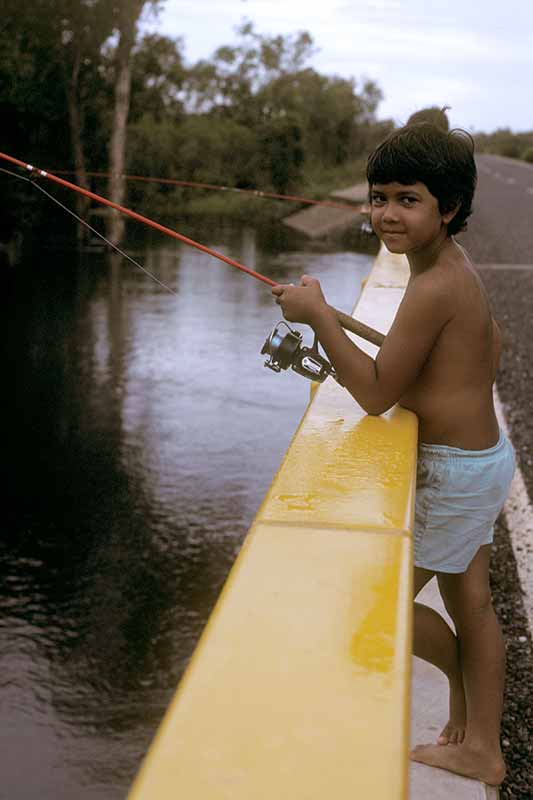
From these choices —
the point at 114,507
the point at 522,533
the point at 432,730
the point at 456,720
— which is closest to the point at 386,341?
the point at 456,720

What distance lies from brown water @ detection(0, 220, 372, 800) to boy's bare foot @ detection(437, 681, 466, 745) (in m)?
1.92

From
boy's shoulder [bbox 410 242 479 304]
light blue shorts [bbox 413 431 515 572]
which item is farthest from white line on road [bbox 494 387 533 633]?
boy's shoulder [bbox 410 242 479 304]

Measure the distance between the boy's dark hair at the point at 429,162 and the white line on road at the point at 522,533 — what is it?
186 centimetres

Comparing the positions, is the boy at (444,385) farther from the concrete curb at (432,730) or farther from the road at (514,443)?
the road at (514,443)

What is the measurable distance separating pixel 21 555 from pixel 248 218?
73.9ft

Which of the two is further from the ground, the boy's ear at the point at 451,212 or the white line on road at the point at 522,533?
the boy's ear at the point at 451,212

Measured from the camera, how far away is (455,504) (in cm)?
218

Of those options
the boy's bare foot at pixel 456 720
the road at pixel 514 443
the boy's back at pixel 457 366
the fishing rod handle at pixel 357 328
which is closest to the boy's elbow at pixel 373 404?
the boy's back at pixel 457 366

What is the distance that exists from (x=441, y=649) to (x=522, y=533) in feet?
6.84

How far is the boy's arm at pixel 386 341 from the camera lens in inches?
81.4

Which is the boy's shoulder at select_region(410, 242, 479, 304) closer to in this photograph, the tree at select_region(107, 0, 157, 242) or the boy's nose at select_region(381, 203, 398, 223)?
the boy's nose at select_region(381, 203, 398, 223)

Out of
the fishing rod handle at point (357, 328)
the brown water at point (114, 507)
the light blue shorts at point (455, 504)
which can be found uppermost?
the fishing rod handle at point (357, 328)

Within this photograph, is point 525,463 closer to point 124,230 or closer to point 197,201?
point 124,230

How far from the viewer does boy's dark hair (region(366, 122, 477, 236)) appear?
2049mm
